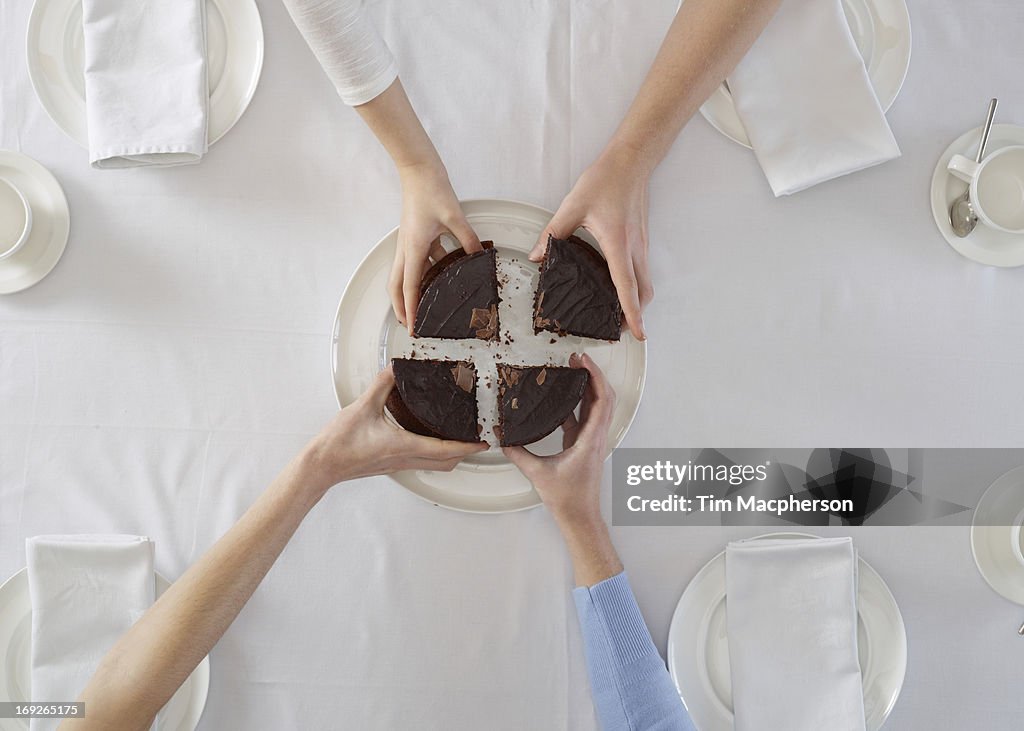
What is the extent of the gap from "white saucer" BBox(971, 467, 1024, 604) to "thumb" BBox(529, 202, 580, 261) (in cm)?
115

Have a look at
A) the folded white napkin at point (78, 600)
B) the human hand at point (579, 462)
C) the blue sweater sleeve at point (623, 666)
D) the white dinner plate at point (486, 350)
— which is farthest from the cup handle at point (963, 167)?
the folded white napkin at point (78, 600)

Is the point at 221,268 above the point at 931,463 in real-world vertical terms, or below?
above

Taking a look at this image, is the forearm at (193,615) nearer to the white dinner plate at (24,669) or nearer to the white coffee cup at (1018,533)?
the white dinner plate at (24,669)

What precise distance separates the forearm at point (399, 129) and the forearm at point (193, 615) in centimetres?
69

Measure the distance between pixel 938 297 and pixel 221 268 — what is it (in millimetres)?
1709

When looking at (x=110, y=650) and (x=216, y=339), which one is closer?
(x=110, y=650)

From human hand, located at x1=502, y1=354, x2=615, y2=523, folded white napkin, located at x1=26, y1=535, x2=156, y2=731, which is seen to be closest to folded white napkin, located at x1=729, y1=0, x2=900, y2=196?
human hand, located at x1=502, y1=354, x2=615, y2=523

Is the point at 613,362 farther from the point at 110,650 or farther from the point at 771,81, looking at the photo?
the point at 110,650

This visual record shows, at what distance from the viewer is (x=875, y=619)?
5.19 feet

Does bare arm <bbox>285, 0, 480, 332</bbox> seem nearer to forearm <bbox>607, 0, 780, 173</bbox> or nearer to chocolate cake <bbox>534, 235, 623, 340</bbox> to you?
chocolate cake <bbox>534, 235, 623, 340</bbox>

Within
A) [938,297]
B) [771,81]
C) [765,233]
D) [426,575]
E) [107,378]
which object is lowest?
[426,575]

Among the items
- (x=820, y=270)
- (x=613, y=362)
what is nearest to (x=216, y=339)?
(x=613, y=362)

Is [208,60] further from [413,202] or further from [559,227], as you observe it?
[559,227]

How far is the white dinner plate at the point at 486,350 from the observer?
5.11 feet
